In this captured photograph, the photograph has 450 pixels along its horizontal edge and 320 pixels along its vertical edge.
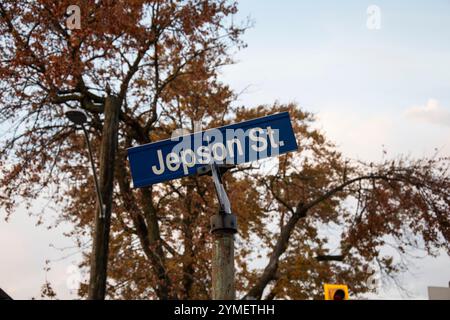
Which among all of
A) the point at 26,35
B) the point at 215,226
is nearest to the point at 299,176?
the point at 26,35

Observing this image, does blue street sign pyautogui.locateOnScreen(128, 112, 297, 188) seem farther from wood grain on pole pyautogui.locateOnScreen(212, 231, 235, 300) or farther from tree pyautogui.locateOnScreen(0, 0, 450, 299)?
tree pyautogui.locateOnScreen(0, 0, 450, 299)

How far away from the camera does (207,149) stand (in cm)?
350

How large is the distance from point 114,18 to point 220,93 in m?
5.53

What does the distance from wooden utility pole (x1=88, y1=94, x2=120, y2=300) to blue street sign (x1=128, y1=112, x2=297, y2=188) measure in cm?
998

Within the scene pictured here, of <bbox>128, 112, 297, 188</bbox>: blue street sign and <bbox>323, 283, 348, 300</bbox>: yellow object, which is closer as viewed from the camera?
<bbox>128, 112, 297, 188</bbox>: blue street sign

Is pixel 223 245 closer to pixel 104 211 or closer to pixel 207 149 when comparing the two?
pixel 207 149

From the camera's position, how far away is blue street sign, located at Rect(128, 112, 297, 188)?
3451 millimetres

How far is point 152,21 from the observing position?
1898 centimetres

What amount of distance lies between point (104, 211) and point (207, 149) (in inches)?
411

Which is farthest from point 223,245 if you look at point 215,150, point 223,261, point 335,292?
point 335,292

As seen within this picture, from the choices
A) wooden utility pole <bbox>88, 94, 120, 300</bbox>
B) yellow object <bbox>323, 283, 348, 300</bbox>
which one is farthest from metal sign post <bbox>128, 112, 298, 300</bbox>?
wooden utility pole <bbox>88, 94, 120, 300</bbox>
